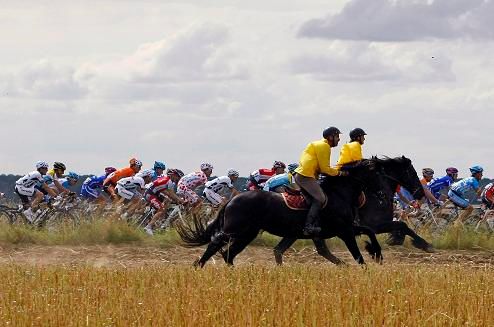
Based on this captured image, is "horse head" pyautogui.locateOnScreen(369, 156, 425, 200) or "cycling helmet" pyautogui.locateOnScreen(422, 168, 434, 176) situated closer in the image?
"horse head" pyautogui.locateOnScreen(369, 156, 425, 200)

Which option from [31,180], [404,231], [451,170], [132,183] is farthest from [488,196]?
[31,180]

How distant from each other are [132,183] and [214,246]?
466 inches

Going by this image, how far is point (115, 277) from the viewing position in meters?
15.3

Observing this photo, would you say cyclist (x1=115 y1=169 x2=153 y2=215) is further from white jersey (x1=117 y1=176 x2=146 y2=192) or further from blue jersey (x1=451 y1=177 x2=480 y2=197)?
blue jersey (x1=451 y1=177 x2=480 y2=197)

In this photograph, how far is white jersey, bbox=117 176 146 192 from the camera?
3039 cm

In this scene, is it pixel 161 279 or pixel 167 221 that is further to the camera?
pixel 167 221

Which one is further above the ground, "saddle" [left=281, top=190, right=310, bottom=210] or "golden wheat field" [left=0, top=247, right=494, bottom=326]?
"saddle" [left=281, top=190, right=310, bottom=210]

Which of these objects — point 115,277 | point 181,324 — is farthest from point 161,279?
point 181,324

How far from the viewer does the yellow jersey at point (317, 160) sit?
63.0 feet

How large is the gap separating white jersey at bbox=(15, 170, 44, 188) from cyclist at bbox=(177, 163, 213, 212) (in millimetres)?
3473

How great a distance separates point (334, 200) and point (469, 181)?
1136cm

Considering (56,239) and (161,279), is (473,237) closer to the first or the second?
(56,239)

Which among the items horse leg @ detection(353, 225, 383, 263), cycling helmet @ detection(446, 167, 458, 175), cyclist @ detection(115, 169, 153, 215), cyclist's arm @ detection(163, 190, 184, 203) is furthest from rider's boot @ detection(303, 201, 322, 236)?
cycling helmet @ detection(446, 167, 458, 175)

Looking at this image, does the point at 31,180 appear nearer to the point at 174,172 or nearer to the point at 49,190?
the point at 49,190
